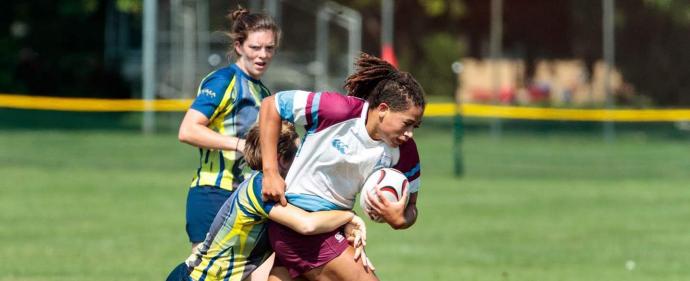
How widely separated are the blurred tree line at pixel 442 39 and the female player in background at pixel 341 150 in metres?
21.8

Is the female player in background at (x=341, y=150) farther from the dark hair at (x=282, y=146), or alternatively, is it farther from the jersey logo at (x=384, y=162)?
the dark hair at (x=282, y=146)

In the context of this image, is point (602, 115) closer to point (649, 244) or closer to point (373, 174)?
point (649, 244)

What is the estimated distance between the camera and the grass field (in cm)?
1079

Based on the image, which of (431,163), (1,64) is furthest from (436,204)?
(1,64)

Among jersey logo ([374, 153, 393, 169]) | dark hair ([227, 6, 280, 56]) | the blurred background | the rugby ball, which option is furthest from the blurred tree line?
the rugby ball

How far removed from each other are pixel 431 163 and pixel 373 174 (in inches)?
620

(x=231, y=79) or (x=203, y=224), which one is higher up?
(x=231, y=79)

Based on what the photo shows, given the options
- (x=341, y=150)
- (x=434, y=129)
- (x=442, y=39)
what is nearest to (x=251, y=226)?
(x=341, y=150)

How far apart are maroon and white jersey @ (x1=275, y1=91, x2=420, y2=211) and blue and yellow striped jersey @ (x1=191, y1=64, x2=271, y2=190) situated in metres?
1.36

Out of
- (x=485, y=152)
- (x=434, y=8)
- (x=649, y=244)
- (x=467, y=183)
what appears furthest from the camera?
(x=434, y=8)

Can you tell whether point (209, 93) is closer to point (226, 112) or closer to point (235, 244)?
point (226, 112)

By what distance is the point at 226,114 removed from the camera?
24.9ft

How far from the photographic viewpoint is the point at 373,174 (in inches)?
239

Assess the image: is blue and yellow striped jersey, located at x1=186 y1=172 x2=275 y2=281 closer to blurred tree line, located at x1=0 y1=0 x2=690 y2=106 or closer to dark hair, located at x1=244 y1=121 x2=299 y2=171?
dark hair, located at x1=244 y1=121 x2=299 y2=171
